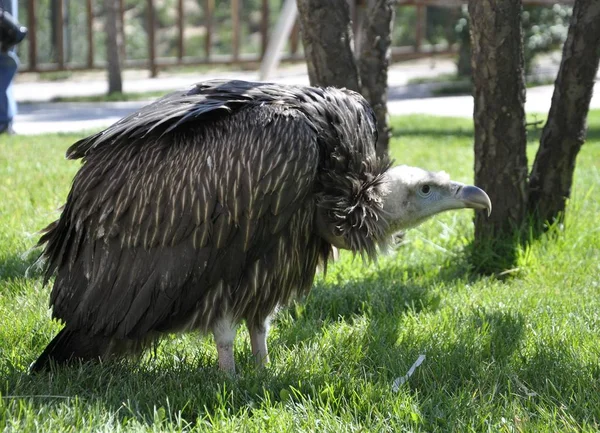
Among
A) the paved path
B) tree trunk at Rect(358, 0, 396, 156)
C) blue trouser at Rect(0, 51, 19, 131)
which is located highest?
tree trunk at Rect(358, 0, 396, 156)

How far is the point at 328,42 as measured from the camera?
5.98m

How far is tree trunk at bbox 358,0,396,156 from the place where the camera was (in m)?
6.50

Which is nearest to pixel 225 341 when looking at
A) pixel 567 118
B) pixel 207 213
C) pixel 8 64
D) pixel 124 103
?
pixel 207 213

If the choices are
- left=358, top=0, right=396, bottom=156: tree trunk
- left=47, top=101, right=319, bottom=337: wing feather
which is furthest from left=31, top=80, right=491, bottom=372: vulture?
left=358, top=0, right=396, bottom=156: tree trunk

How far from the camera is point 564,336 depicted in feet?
14.5

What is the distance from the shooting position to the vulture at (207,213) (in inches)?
151

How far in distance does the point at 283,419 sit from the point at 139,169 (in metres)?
1.21

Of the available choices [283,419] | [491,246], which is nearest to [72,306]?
[283,419]

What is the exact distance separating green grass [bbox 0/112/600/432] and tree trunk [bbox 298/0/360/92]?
46.8 inches

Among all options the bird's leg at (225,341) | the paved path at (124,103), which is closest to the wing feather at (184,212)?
the bird's leg at (225,341)

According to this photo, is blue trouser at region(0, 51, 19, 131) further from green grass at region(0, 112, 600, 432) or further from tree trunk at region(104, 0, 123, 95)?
green grass at region(0, 112, 600, 432)

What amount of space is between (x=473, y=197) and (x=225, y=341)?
1.25m

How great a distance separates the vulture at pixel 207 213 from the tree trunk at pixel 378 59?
2.34 metres

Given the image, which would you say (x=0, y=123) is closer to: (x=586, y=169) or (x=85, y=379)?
(x=586, y=169)
